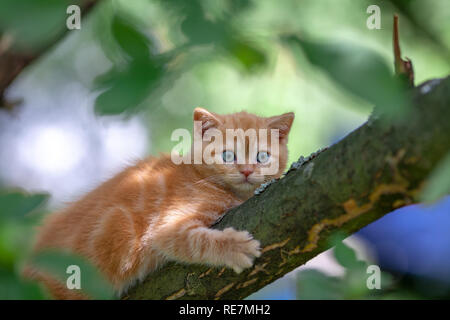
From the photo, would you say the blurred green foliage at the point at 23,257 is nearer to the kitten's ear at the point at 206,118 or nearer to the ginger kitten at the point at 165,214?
the ginger kitten at the point at 165,214

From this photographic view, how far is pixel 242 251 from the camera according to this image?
1709 mm

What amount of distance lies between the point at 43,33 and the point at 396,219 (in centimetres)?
321

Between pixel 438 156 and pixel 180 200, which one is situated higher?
pixel 180 200

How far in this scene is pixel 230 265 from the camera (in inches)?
70.5

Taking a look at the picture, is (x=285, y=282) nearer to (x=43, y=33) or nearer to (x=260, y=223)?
(x=260, y=223)

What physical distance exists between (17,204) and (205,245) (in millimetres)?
1293

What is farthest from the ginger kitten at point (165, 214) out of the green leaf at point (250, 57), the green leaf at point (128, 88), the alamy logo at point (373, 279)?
the green leaf at point (128, 88)

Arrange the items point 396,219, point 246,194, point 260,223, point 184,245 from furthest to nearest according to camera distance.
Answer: point 396,219 → point 246,194 → point 184,245 → point 260,223

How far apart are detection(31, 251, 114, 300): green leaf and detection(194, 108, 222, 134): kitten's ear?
203 cm

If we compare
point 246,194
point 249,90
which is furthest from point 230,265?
point 249,90

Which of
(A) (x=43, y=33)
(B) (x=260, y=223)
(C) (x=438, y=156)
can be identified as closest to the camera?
(A) (x=43, y=33)

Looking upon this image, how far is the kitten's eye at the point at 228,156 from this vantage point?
2.57 metres

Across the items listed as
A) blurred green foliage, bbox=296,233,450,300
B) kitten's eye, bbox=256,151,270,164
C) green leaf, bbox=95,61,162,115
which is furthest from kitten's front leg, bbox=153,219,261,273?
green leaf, bbox=95,61,162,115

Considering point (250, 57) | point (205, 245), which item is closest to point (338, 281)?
point (250, 57)
